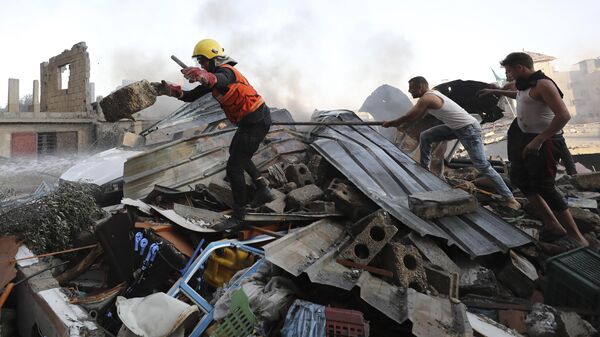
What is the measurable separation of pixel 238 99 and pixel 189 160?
202 cm

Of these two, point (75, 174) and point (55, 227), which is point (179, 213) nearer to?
point (55, 227)

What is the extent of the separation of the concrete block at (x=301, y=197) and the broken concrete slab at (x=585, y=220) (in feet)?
8.21

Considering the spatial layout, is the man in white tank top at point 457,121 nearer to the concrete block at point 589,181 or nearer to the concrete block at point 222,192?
the concrete block at point 589,181

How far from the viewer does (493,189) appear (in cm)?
459

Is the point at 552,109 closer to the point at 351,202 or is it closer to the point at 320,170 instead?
the point at 351,202

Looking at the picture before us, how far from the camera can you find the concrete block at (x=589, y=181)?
4648mm

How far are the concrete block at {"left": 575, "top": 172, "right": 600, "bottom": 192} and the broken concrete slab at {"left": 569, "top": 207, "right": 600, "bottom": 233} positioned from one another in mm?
1498

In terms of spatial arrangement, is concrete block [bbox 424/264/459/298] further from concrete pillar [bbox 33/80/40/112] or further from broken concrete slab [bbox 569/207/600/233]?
concrete pillar [bbox 33/80/40/112]

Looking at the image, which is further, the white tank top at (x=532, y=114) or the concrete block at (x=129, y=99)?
the concrete block at (x=129, y=99)

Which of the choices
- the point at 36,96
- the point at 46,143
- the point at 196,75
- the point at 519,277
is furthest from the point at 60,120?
the point at 519,277

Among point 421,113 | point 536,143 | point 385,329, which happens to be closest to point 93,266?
point 385,329

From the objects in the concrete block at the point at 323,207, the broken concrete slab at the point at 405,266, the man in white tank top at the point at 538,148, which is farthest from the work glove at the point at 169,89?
the man in white tank top at the point at 538,148

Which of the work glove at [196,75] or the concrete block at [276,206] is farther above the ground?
the work glove at [196,75]

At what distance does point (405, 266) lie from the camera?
248cm
